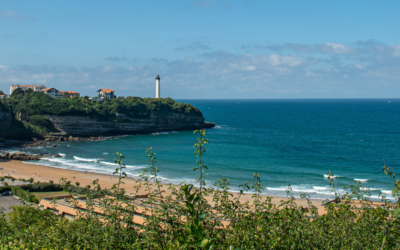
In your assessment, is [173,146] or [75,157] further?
[173,146]

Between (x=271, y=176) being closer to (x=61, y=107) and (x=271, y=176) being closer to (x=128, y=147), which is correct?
(x=128, y=147)

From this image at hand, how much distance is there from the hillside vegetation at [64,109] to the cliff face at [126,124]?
1513 mm

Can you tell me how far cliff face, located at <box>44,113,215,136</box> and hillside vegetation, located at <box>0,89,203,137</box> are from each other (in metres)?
1.51

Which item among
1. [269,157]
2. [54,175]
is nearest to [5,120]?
[54,175]

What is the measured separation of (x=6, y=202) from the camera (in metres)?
34.8

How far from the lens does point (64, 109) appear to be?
91.7m

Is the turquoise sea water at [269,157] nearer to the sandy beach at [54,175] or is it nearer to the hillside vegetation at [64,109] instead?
the sandy beach at [54,175]

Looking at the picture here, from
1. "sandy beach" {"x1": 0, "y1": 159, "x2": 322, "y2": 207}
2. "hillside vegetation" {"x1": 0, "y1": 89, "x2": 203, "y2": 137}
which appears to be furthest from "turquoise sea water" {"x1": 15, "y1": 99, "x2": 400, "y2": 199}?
"hillside vegetation" {"x1": 0, "y1": 89, "x2": 203, "y2": 137}

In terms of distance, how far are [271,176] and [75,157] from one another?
40.8 m

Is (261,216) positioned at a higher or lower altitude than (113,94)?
lower

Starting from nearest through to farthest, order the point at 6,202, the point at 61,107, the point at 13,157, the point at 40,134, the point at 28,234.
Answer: the point at 28,234 < the point at 6,202 < the point at 13,157 < the point at 40,134 < the point at 61,107

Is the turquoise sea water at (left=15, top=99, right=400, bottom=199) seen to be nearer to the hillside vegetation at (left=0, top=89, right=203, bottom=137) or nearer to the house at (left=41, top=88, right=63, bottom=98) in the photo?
the hillside vegetation at (left=0, top=89, right=203, bottom=137)

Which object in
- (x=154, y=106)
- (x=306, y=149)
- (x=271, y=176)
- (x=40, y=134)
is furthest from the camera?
(x=154, y=106)

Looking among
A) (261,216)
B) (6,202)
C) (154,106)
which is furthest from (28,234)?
(154,106)
